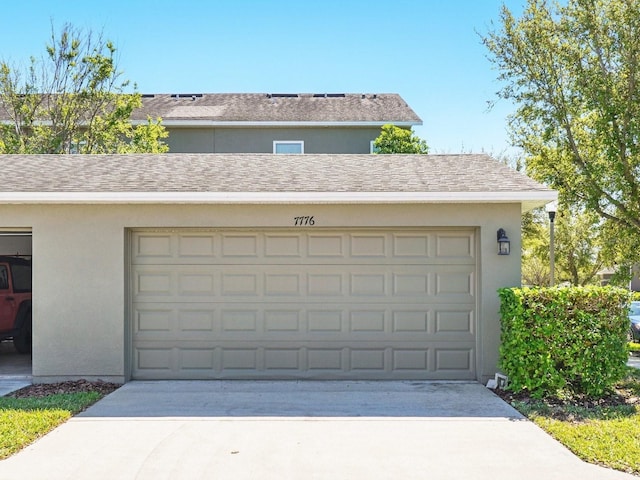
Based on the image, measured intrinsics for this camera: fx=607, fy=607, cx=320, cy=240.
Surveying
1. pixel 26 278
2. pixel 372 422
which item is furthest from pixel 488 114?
pixel 26 278

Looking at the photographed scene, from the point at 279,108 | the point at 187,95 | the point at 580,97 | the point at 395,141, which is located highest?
the point at 187,95

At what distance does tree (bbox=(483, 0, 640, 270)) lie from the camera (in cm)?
1086

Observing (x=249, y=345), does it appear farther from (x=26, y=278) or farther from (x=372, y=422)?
(x=26, y=278)

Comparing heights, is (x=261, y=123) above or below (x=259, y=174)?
above

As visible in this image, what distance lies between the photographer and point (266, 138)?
20.4 meters

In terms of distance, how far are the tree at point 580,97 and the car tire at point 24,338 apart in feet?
34.7

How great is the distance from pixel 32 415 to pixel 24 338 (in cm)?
552

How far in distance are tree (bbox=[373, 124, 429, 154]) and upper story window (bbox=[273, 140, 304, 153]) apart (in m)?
2.77

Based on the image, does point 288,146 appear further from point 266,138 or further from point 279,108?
point 279,108

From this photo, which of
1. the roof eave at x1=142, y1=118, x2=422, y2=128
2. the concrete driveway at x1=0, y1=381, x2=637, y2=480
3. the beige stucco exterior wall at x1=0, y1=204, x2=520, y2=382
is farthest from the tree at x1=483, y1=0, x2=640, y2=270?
the roof eave at x1=142, y1=118, x2=422, y2=128

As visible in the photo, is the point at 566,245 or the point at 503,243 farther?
the point at 566,245

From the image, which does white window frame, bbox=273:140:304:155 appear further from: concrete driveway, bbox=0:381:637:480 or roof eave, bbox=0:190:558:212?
concrete driveway, bbox=0:381:637:480

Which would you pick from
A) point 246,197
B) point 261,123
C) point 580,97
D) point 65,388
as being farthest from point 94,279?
point 261,123

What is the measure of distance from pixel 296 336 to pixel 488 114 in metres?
7.50
